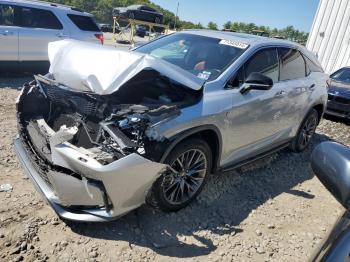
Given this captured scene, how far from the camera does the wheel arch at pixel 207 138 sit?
11.0 ft

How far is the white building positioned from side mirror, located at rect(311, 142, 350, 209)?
1360 cm

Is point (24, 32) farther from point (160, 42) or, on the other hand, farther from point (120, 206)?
point (120, 206)

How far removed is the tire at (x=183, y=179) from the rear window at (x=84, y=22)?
23.0ft

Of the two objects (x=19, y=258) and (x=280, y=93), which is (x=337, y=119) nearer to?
(x=280, y=93)

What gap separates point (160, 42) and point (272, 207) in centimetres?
260

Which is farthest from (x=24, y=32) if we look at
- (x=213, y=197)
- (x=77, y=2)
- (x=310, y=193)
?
(x=77, y=2)

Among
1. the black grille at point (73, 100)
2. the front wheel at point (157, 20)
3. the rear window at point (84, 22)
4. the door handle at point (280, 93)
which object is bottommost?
the front wheel at point (157, 20)

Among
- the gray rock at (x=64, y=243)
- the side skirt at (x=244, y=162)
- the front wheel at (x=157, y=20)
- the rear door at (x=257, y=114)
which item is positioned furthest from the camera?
the front wheel at (x=157, y=20)

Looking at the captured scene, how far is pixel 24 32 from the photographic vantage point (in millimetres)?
8719

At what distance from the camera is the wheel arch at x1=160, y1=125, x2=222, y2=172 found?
3352 mm

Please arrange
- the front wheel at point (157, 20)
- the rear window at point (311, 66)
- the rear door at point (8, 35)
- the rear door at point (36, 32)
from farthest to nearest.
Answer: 1. the front wheel at point (157, 20)
2. the rear door at point (36, 32)
3. the rear door at point (8, 35)
4. the rear window at point (311, 66)

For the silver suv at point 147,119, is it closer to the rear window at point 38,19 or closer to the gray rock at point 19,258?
the gray rock at point 19,258

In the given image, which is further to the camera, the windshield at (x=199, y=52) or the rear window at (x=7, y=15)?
the rear window at (x=7, y=15)

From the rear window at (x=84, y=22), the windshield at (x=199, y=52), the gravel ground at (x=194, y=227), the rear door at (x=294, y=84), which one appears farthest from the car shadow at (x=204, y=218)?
the rear window at (x=84, y=22)
